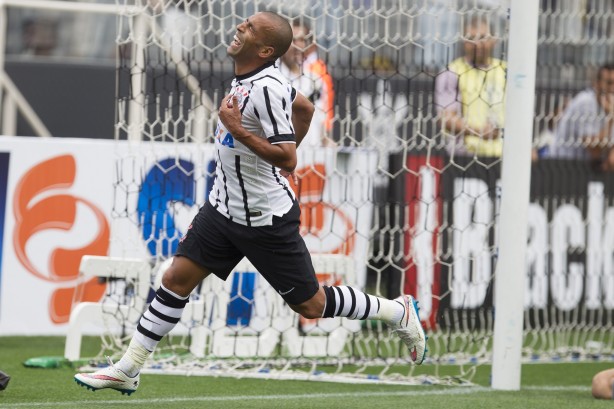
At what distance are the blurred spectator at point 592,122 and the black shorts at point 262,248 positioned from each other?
14.7 ft

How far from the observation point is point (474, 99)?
28.1ft

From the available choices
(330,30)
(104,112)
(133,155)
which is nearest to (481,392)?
(133,155)

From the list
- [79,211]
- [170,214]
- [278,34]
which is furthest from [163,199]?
[278,34]

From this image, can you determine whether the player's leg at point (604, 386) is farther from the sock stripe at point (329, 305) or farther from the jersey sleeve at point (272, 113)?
the jersey sleeve at point (272, 113)

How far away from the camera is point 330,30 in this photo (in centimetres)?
936

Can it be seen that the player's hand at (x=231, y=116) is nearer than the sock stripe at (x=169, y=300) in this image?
Yes

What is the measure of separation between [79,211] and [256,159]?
152 inches

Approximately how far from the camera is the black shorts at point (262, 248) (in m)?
5.84

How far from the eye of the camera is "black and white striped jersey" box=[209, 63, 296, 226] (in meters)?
5.61

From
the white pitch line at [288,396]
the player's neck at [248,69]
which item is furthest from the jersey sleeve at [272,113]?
the white pitch line at [288,396]

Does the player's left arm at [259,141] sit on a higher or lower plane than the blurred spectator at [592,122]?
lower

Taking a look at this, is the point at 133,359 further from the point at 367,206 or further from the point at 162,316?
the point at 367,206

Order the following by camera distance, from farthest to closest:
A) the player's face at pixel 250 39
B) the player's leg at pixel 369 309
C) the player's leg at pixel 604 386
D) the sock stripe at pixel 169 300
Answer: the player's leg at pixel 604 386, the player's leg at pixel 369 309, the sock stripe at pixel 169 300, the player's face at pixel 250 39

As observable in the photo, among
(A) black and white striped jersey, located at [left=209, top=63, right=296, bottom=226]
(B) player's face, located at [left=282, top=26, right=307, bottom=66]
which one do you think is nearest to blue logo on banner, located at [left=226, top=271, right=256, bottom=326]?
(B) player's face, located at [left=282, top=26, right=307, bottom=66]
